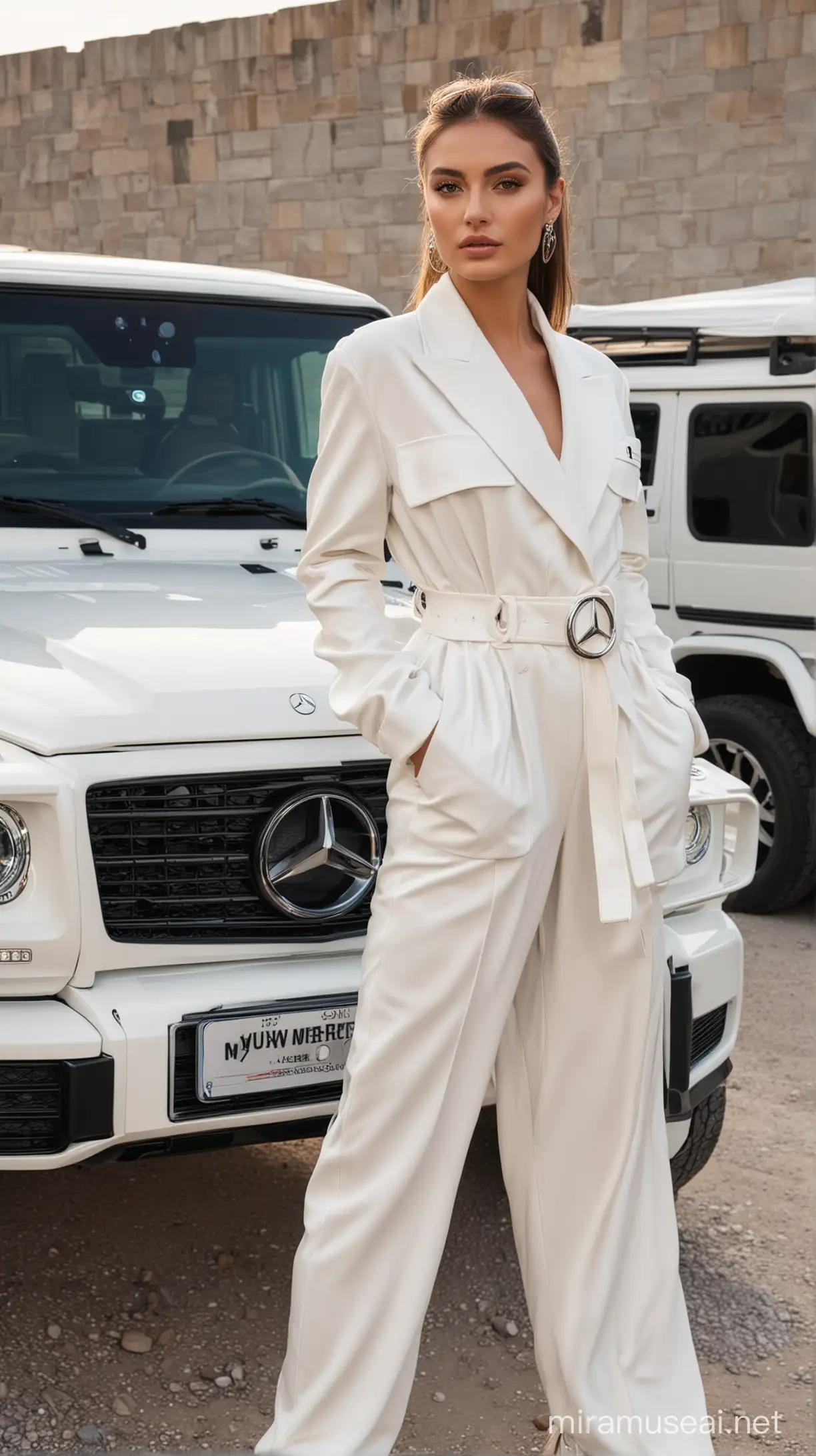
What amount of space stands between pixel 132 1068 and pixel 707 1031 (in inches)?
48.3

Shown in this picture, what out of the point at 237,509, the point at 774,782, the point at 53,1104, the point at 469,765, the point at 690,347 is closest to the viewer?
the point at 469,765

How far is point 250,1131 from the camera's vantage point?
295cm

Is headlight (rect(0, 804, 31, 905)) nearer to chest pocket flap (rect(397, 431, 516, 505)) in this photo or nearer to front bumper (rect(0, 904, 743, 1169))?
front bumper (rect(0, 904, 743, 1169))

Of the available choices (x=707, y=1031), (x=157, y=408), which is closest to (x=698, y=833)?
(x=707, y=1031)

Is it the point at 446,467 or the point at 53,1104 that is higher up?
the point at 446,467

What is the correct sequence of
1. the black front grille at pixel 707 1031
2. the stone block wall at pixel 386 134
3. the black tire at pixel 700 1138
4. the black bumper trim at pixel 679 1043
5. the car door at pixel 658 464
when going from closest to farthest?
1. the black bumper trim at pixel 679 1043
2. the black front grille at pixel 707 1031
3. the black tire at pixel 700 1138
4. the car door at pixel 658 464
5. the stone block wall at pixel 386 134

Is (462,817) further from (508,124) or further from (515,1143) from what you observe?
(508,124)

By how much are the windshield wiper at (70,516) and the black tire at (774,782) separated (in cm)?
348

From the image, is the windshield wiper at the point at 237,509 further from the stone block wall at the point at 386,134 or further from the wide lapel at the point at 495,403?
the stone block wall at the point at 386,134

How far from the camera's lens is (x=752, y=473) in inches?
275

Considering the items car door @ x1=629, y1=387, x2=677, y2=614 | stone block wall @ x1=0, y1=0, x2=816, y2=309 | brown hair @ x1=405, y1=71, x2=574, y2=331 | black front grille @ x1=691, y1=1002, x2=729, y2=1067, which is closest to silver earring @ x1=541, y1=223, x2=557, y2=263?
brown hair @ x1=405, y1=71, x2=574, y2=331

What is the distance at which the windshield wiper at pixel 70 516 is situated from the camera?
3.88m

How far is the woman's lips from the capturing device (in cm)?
245

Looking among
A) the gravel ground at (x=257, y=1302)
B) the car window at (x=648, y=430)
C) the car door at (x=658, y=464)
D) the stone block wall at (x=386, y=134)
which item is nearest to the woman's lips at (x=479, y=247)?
the gravel ground at (x=257, y=1302)
